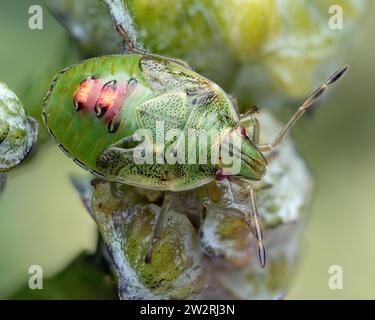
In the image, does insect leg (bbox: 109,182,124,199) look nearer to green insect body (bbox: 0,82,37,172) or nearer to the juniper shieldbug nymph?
the juniper shieldbug nymph

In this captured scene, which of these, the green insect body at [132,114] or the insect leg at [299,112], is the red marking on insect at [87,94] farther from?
the insect leg at [299,112]

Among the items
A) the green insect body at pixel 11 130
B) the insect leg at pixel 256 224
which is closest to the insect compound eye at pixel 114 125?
the green insect body at pixel 11 130

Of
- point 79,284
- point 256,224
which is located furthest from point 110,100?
point 79,284

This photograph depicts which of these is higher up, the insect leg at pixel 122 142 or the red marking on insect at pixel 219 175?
the insect leg at pixel 122 142

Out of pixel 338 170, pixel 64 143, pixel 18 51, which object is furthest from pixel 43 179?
pixel 338 170

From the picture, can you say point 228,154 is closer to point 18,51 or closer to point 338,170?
point 18,51

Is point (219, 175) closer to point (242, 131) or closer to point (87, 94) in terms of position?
point (242, 131)
